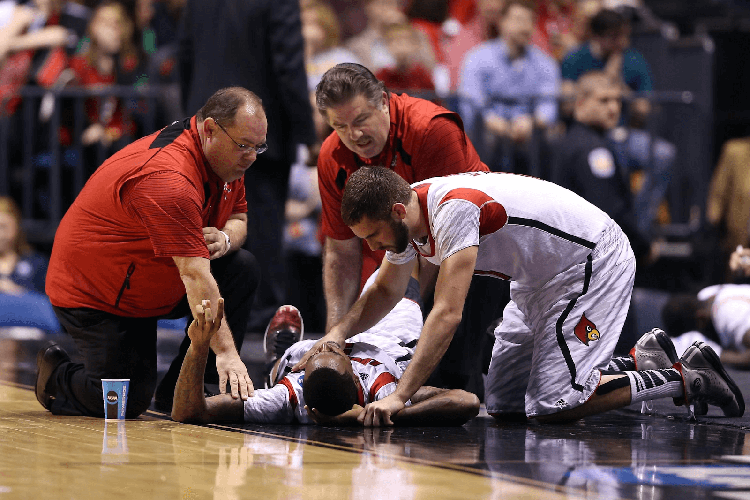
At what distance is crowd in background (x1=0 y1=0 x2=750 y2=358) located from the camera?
317 inches

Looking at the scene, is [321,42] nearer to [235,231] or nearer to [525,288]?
[235,231]

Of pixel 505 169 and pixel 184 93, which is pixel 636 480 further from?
pixel 505 169

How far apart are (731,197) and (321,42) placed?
3.44 meters

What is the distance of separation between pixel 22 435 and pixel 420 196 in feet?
5.43

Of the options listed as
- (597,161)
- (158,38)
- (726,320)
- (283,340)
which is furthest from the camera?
(158,38)

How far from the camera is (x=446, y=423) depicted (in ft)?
14.4

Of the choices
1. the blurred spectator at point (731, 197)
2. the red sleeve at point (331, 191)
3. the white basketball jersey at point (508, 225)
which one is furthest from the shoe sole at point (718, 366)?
the blurred spectator at point (731, 197)

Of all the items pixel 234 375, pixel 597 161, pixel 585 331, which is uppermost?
pixel 597 161

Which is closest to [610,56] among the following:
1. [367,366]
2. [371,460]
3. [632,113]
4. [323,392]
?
[632,113]

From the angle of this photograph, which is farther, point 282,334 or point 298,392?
point 282,334

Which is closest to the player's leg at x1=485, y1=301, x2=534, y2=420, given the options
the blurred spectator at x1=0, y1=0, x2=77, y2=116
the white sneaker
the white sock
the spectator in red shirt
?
Answer: the white sock

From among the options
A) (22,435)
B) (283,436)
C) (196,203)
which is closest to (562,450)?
(283,436)

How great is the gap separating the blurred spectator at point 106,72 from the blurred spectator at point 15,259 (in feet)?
2.34

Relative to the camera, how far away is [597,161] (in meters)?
7.33
